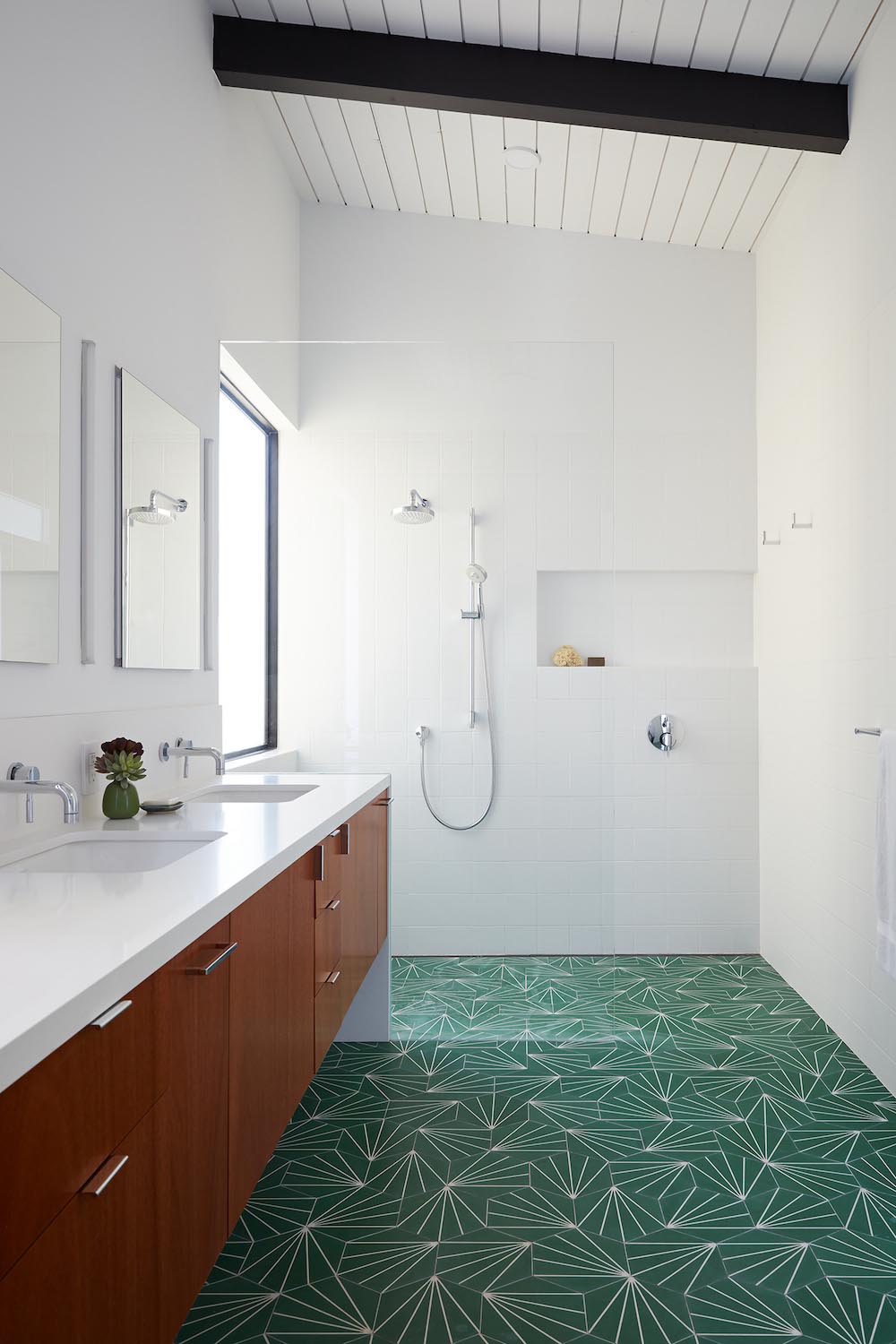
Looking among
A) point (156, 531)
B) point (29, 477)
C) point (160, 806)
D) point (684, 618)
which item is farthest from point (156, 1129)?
point (684, 618)

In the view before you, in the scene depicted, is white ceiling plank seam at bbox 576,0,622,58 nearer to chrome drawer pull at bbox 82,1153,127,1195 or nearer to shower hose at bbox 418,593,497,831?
shower hose at bbox 418,593,497,831

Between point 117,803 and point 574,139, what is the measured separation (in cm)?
304

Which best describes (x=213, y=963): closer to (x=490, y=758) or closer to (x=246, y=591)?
(x=490, y=758)

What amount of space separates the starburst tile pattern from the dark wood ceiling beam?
113 inches

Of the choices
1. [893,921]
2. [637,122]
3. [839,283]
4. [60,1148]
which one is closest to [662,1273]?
[893,921]

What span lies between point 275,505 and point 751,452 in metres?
2.22

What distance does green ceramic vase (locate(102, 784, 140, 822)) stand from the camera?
2217 millimetres

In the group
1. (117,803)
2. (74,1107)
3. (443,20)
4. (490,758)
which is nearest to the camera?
(74,1107)

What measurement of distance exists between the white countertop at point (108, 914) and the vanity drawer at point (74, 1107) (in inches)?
1.2

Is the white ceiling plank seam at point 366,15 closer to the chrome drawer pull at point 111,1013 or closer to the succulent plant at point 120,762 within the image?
the succulent plant at point 120,762

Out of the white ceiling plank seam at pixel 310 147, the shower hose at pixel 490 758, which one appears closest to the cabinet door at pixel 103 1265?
the shower hose at pixel 490 758

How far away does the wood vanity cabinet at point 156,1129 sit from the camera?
88 centimetres

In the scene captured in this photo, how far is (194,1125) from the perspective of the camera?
4.44 feet

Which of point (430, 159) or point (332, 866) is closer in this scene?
point (332, 866)
